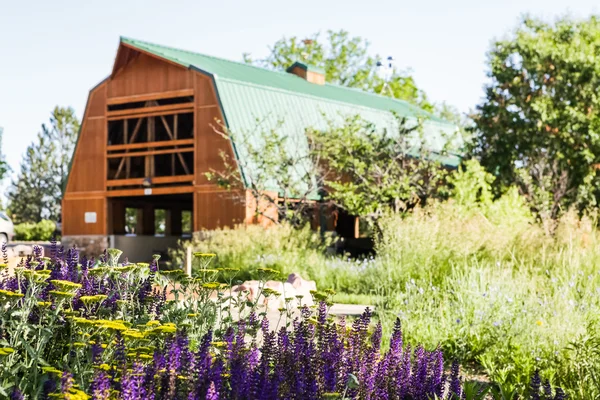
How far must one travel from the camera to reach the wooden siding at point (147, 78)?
22.7 m

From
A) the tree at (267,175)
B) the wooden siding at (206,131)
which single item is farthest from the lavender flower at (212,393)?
the wooden siding at (206,131)

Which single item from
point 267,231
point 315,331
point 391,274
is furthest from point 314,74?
point 315,331

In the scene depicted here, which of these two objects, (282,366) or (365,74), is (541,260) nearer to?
(282,366)

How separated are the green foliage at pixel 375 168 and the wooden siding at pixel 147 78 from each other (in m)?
4.39

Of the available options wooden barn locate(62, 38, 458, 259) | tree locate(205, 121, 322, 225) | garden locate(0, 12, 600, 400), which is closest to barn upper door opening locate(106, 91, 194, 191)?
wooden barn locate(62, 38, 458, 259)

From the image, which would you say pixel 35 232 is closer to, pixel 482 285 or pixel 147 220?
pixel 147 220

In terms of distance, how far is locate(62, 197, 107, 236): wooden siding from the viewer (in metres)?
23.9

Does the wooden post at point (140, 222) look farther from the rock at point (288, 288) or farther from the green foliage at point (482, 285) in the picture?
the rock at point (288, 288)

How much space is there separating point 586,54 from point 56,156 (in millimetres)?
30509

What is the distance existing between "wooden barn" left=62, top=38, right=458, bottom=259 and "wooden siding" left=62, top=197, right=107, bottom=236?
3cm

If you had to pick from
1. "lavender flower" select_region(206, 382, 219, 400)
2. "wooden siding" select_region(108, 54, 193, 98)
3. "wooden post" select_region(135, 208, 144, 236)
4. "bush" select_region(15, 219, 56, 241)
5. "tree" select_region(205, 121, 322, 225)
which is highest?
"wooden siding" select_region(108, 54, 193, 98)

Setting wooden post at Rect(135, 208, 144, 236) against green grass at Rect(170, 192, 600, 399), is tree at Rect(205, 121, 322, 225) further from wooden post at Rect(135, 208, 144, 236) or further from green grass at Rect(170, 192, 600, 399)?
→ wooden post at Rect(135, 208, 144, 236)

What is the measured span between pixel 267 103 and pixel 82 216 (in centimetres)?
710

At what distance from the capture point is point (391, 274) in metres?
10.8
